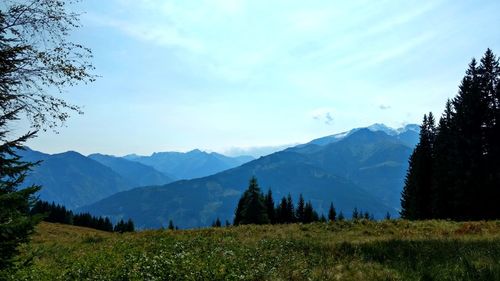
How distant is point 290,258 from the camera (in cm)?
1407

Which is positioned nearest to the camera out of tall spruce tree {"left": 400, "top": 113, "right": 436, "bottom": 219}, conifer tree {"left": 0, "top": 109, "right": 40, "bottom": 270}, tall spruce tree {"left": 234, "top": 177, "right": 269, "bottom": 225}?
conifer tree {"left": 0, "top": 109, "right": 40, "bottom": 270}

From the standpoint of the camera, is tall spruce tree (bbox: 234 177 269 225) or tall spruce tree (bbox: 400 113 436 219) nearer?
tall spruce tree (bbox: 400 113 436 219)

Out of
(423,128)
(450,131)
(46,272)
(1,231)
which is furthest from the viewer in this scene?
(423,128)

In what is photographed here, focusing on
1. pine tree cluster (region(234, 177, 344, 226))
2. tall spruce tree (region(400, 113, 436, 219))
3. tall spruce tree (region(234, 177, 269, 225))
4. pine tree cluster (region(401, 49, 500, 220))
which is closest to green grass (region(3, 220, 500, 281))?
pine tree cluster (region(401, 49, 500, 220))

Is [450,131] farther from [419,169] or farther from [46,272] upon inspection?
[46,272]

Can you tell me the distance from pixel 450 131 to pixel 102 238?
4083 cm

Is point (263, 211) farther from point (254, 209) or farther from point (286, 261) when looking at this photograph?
point (286, 261)

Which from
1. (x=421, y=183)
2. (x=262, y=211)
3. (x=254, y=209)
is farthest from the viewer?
(x=262, y=211)

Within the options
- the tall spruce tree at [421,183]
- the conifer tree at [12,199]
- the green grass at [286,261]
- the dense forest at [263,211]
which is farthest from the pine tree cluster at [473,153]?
the conifer tree at [12,199]

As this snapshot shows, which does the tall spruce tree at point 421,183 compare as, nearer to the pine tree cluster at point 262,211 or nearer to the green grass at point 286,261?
the pine tree cluster at point 262,211

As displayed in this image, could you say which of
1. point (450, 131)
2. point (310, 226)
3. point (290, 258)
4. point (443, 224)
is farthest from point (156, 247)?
point (450, 131)

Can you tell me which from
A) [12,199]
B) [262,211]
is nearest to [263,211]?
[262,211]

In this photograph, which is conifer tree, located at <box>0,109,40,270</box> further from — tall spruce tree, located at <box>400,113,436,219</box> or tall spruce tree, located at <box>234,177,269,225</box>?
tall spruce tree, located at <box>234,177,269,225</box>

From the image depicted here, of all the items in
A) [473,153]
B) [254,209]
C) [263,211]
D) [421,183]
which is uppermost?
[473,153]
